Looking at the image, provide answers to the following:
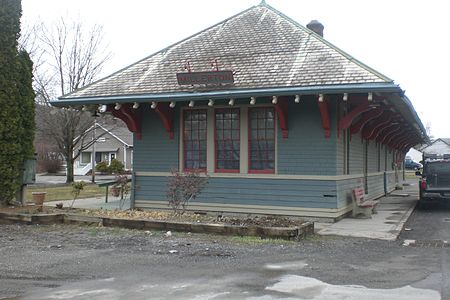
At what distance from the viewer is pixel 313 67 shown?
1359cm

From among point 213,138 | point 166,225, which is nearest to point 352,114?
point 213,138

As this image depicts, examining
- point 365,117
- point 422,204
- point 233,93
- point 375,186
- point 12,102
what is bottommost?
point 422,204

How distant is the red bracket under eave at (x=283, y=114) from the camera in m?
13.5

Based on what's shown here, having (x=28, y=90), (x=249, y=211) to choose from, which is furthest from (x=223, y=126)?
(x=28, y=90)

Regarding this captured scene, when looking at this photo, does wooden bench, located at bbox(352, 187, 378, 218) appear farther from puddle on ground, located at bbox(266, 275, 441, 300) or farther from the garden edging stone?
puddle on ground, located at bbox(266, 275, 441, 300)

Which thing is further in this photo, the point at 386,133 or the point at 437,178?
the point at 386,133

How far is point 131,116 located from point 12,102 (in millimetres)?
3359

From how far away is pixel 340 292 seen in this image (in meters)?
6.42

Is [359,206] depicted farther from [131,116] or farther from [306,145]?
[131,116]

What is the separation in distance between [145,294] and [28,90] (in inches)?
392

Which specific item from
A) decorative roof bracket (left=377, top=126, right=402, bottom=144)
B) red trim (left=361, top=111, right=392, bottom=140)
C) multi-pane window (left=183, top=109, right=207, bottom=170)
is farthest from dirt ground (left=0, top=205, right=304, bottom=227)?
decorative roof bracket (left=377, top=126, right=402, bottom=144)

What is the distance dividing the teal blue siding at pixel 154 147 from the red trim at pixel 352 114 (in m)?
4.85

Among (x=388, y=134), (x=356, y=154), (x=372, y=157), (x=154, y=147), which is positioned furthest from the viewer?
(x=388, y=134)

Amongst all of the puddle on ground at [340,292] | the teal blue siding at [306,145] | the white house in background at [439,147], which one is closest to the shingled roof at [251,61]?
the teal blue siding at [306,145]
